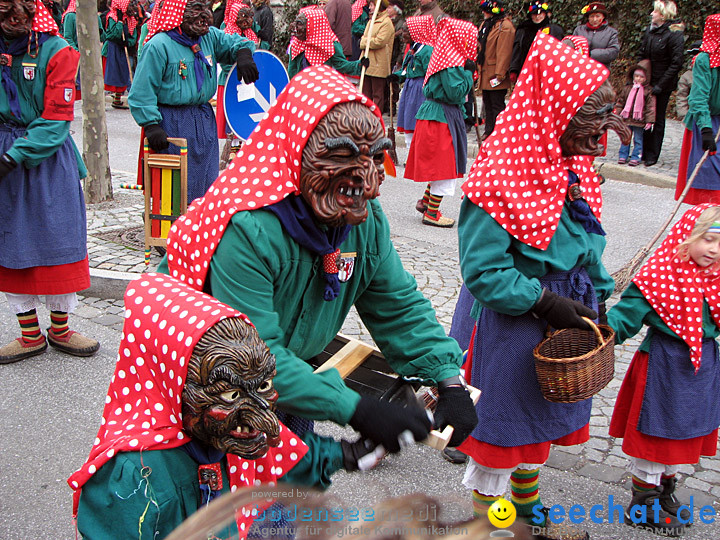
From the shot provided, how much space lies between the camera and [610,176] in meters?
11.0

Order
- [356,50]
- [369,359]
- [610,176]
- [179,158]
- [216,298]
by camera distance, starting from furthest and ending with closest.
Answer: [356,50] < [610,176] < [179,158] < [369,359] < [216,298]

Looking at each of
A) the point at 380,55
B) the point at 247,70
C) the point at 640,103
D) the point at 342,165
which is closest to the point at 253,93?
the point at 247,70

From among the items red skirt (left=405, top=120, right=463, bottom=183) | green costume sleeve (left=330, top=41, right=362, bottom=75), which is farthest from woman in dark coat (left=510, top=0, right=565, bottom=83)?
red skirt (left=405, top=120, right=463, bottom=183)

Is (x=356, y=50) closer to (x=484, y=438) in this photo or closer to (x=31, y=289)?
(x=31, y=289)

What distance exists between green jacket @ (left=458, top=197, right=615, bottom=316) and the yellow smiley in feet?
2.36

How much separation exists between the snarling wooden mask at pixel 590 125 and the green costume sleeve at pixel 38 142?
2946 mm

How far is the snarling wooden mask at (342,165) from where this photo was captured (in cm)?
195

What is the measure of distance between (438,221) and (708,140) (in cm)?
276

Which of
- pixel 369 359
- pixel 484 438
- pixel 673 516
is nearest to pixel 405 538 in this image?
pixel 369 359

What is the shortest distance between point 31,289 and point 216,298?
9.79 ft

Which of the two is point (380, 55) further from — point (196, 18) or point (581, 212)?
point (581, 212)

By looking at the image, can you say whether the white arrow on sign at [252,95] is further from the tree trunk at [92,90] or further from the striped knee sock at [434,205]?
the striped knee sock at [434,205]

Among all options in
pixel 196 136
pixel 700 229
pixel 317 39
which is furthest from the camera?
pixel 317 39

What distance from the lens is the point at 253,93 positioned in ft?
19.1
